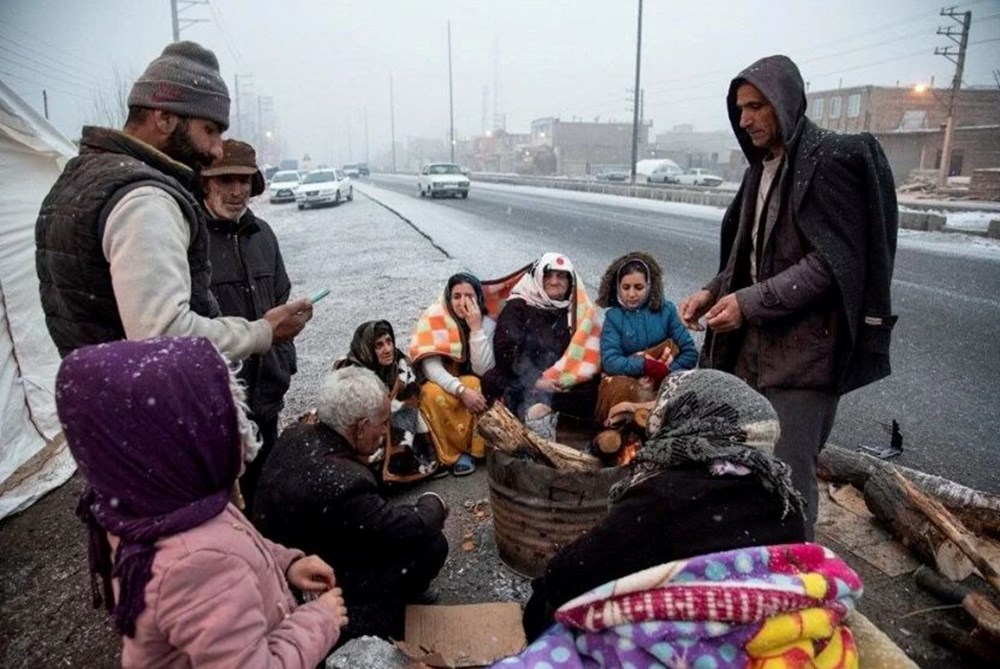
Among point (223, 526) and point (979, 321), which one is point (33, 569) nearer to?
point (223, 526)

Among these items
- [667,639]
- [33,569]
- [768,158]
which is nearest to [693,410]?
[667,639]

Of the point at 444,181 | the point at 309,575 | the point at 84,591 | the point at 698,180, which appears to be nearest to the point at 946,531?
the point at 309,575

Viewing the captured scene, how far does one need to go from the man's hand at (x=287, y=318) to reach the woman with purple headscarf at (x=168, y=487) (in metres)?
0.84

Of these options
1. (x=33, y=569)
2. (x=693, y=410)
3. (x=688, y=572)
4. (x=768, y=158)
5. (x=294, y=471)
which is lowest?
(x=33, y=569)

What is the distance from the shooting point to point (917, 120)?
5109cm

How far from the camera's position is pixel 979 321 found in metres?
7.16

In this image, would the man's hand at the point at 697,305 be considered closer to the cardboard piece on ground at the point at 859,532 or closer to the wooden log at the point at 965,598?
the cardboard piece on ground at the point at 859,532

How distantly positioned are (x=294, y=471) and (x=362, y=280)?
316 inches

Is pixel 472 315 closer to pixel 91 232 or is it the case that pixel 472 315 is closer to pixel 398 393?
pixel 398 393

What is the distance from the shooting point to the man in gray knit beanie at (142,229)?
1.69m

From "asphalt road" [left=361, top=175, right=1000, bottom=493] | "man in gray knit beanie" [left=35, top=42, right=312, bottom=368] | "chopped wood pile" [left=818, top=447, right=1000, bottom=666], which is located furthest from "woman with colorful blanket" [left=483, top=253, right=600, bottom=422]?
"man in gray knit beanie" [left=35, top=42, right=312, bottom=368]

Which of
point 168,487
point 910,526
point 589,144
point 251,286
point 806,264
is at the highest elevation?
point 589,144

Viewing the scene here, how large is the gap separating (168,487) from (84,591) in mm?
2315

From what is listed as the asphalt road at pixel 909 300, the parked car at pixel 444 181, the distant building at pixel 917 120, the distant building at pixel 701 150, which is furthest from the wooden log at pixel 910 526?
the distant building at pixel 701 150
